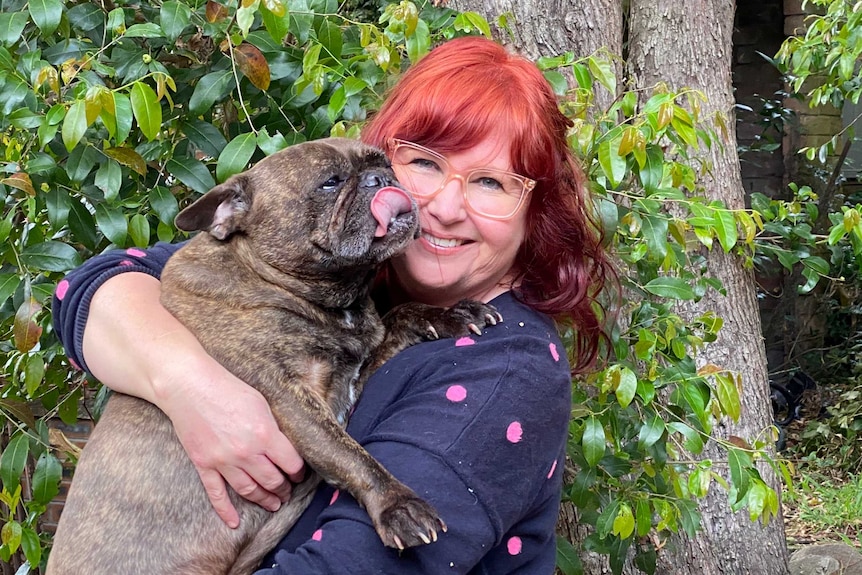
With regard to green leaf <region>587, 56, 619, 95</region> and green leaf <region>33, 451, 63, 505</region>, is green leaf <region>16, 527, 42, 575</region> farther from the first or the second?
green leaf <region>587, 56, 619, 95</region>

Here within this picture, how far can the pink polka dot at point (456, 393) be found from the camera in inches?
67.8

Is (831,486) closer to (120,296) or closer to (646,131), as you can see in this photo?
(646,131)

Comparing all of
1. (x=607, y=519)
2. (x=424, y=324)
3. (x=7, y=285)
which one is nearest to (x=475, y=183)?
(x=424, y=324)

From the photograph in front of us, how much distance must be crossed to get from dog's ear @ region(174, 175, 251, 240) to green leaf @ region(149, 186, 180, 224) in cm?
28

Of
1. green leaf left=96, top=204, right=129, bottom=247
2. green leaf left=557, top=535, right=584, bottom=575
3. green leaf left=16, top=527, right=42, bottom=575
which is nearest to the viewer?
green leaf left=96, top=204, right=129, bottom=247

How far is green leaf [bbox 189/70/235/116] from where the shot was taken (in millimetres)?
2465

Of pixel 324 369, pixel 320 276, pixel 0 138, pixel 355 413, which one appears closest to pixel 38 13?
pixel 0 138

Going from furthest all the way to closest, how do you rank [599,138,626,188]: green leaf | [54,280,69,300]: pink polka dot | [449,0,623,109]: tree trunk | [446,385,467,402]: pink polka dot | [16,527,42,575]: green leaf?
[449,0,623,109]: tree trunk, [16,527,42,575]: green leaf, [599,138,626,188]: green leaf, [54,280,69,300]: pink polka dot, [446,385,467,402]: pink polka dot

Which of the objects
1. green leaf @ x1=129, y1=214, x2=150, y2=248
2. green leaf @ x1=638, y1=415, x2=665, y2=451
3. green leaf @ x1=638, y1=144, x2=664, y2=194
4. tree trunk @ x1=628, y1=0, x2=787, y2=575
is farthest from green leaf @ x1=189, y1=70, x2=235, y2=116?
tree trunk @ x1=628, y1=0, x2=787, y2=575

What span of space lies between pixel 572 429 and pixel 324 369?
36.6 inches

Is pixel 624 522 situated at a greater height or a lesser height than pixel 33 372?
lesser

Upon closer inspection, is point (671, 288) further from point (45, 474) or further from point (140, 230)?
point (45, 474)

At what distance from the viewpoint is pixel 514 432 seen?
1703mm

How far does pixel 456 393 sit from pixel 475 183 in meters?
0.56
